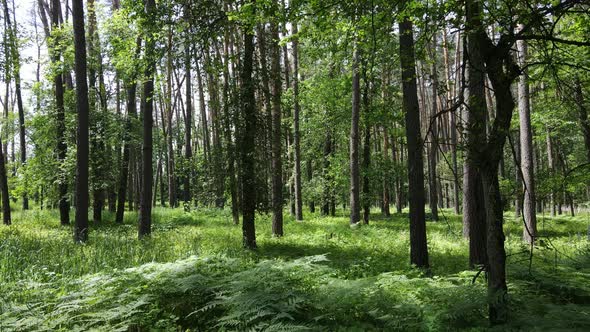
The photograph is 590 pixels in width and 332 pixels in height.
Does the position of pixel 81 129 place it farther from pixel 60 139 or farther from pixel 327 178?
pixel 327 178

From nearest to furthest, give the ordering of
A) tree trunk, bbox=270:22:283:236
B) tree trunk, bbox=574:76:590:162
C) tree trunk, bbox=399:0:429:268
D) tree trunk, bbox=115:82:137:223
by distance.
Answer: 1. tree trunk, bbox=574:76:590:162
2. tree trunk, bbox=399:0:429:268
3. tree trunk, bbox=270:22:283:236
4. tree trunk, bbox=115:82:137:223

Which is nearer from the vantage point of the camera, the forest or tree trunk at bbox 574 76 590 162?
the forest

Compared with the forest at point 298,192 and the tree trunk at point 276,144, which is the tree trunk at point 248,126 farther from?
the tree trunk at point 276,144

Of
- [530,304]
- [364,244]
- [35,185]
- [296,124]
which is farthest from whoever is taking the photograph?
[296,124]

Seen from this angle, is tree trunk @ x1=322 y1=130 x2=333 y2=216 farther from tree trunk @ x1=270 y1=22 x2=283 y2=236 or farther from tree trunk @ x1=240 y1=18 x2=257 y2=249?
tree trunk @ x1=240 y1=18 x2=257 y2=249

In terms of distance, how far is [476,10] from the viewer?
13.0 ft

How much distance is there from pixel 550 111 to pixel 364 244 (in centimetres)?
827

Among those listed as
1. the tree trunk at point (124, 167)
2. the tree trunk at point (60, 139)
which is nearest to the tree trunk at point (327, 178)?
the tree trunk at point (124, 167)

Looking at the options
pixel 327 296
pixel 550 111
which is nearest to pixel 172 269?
pixel 327 296

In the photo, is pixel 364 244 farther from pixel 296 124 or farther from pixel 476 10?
pixel 476 10

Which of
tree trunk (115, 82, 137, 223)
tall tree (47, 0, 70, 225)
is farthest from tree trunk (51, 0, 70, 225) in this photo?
tree trunk (115, 82, 137, 223)

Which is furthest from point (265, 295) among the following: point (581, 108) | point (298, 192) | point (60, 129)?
point (60, 129)

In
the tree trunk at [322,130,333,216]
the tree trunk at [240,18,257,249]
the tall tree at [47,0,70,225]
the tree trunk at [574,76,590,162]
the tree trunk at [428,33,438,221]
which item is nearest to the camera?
the tree trunk at [428,33,438,221]

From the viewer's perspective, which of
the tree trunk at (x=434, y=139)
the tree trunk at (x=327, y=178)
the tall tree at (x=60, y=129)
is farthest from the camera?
the tree trunk at (x=327, y=178)
